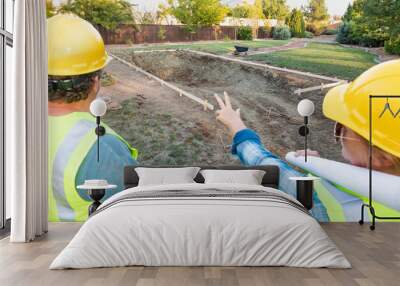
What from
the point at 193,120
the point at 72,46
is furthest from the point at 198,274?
the point at 72,46

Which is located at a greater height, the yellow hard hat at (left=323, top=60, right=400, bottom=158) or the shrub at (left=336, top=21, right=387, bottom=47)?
the shrub at (left=336, top=21, right=387, bottom=47)

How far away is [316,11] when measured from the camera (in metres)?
7.97

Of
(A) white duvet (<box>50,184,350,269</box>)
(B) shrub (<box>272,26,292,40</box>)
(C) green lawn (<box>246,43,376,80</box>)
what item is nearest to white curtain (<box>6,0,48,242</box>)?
(A) white duvet (<box>50,184,350,269</box>)

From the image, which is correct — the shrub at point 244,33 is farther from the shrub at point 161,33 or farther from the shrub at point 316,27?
the shrub at point 161,33

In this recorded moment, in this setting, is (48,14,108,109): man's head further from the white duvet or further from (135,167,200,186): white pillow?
the white duvet

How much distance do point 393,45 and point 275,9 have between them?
69.3 inches

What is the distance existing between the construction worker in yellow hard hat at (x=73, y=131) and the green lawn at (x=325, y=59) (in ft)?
7.67

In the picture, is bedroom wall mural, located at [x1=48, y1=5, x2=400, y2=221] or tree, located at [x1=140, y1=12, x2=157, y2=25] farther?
tree, located at [x1=140, y1=12, x2=157, y2=25]

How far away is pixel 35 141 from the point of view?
245 inches

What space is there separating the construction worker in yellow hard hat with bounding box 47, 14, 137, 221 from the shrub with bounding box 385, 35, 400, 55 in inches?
152

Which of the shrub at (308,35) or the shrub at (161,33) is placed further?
the shrub at (308,35)

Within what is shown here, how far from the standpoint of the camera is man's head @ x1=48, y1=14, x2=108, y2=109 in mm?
7527

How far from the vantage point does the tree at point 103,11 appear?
759cm

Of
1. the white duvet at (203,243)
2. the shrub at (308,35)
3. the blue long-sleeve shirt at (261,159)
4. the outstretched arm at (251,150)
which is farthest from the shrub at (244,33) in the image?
the white duvet at (203,243)
